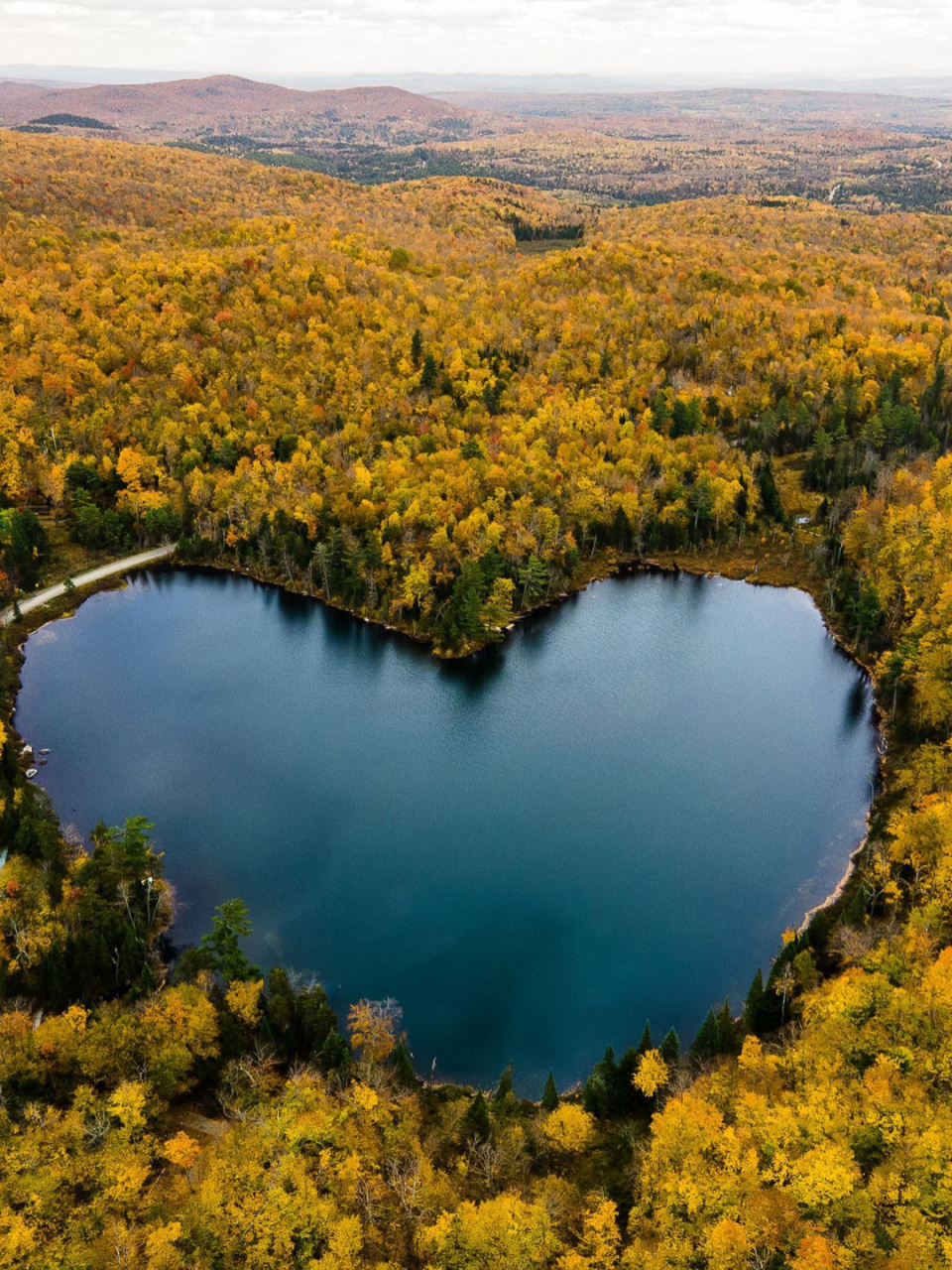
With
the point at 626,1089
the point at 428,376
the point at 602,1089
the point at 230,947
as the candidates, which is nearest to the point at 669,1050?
the point at 626,1089

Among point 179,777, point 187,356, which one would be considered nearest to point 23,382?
point 187,356

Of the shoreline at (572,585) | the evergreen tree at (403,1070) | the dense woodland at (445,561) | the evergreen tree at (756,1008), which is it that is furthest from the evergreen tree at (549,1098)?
the shoreline at (572,585)

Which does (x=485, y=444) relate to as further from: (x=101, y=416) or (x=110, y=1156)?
(x=110, y=1156)

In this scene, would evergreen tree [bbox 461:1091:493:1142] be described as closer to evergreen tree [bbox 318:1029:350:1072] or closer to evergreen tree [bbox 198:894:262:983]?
evergreen tree [bbox 318:1029:350:1072]

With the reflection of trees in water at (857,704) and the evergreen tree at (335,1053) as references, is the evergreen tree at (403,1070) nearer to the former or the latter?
the evergreen tree at (335,1053)

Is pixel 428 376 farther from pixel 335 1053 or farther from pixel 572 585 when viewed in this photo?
pixel 335 1053

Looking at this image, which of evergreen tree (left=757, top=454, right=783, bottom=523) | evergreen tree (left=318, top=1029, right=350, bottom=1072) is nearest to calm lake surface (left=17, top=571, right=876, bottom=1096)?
evergreen tree (left=318, top=1029, right=350, bottom=1072)
